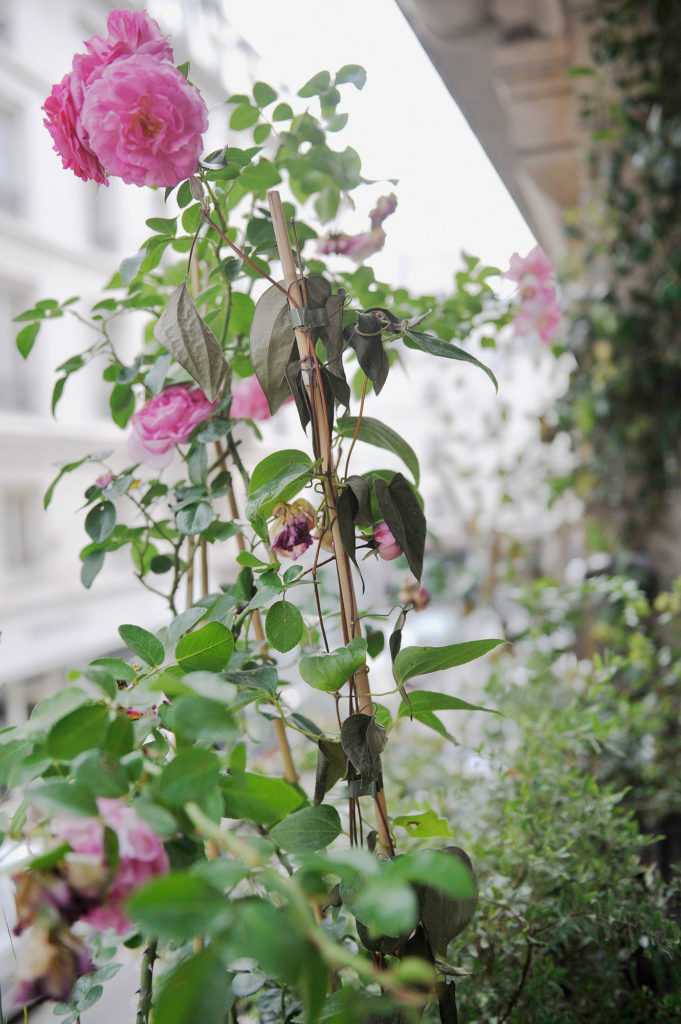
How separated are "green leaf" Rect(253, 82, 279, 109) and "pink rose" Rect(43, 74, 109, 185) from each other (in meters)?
0.21

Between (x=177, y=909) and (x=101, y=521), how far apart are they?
438 millimetres

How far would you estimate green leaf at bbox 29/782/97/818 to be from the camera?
297mm

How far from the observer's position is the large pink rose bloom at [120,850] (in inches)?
11.7

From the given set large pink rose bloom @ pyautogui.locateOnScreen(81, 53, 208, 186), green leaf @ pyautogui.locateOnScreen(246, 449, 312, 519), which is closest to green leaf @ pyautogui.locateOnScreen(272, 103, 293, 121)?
large pink rose bloom @ pyautogui.locateOnScreen(81, 53, 208, 186)

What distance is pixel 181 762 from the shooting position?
0.31 meters

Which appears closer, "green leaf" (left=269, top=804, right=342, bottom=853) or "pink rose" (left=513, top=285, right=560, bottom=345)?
"green leaf" (left=269, top=804, right=342, bottom=853)

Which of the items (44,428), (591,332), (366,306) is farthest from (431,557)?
(366,306)

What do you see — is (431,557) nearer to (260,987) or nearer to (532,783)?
(532,783)

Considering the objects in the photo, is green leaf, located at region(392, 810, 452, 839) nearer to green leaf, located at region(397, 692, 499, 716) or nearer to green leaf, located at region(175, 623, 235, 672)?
green leaf, located at region(397, 692, 499, 716)

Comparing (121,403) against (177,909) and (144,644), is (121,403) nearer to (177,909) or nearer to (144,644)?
(144,644)

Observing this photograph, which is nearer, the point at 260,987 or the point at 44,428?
the point at 260,987

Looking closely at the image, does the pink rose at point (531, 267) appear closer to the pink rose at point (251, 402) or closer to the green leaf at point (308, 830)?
the pink rose at point (251, 402)

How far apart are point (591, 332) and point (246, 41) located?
145 cm

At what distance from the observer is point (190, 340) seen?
549mm
